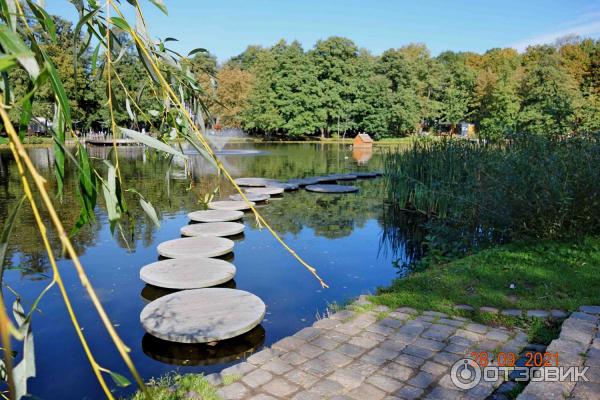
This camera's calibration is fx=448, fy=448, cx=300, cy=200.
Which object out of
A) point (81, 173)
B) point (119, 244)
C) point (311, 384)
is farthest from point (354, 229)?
point (81, 173)

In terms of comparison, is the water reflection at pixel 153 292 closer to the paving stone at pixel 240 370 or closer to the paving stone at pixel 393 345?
the paving stone at pixel 240 370

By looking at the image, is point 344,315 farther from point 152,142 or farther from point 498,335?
point 152,142

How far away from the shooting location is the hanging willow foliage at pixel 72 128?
0.48 m

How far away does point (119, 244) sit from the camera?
7.00 meters

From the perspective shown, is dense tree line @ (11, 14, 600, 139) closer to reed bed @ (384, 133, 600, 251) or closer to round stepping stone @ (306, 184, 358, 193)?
round stepping stone @ (306, 184, 358, 193)

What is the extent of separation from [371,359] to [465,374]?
55cm

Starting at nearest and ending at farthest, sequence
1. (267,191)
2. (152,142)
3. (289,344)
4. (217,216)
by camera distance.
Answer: (152,142) → (289,344) → (217,216) → (267,191)

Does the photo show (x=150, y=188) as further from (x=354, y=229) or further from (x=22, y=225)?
(x=354, y=229)

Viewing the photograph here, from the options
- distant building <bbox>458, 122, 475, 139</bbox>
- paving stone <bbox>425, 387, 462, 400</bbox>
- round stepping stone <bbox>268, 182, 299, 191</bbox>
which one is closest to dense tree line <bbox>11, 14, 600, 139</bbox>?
distant building <bbox>458, 122, 475, 139</bbox>

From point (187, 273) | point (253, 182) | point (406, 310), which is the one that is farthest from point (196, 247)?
point (253, 182)

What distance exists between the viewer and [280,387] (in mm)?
2500

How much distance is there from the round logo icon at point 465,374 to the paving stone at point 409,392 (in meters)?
0.24

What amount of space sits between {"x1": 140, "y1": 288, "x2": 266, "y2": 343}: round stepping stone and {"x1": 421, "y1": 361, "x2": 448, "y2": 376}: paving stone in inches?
61.4

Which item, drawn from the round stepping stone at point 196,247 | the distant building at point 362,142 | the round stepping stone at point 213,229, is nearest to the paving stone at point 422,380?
the round stepping stone at point 196,247
